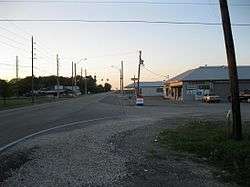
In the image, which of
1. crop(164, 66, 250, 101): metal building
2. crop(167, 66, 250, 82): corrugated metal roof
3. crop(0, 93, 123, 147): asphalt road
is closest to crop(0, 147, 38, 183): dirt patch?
crop(0, 93, 123, 147): asphalt road

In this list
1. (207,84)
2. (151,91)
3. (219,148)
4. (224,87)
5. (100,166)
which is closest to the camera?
(100,166)

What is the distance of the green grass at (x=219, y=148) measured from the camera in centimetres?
960

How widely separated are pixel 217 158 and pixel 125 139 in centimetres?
491

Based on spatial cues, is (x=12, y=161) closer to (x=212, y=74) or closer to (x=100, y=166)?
(x=100, y=166)

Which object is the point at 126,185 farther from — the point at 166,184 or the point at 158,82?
the point at 158,82

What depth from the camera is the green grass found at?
9.60 meters

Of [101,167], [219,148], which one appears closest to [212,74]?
[219,148]

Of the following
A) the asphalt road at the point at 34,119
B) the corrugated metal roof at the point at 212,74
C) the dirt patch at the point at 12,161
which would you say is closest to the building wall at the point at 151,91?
the corrugated metal roof at the point at 212,74

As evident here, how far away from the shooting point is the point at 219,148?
1262 cm

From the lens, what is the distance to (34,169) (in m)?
9.96

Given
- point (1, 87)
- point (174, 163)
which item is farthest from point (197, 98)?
point (174, 163)

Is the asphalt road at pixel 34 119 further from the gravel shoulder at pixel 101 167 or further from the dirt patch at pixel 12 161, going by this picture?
the gravel shoulder at pixel 101 167

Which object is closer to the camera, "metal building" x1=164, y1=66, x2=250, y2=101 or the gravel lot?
the gravel lot

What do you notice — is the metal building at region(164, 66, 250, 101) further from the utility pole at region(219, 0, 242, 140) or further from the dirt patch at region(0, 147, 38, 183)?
the dirt patch at region(0, 147, 38, 183)
